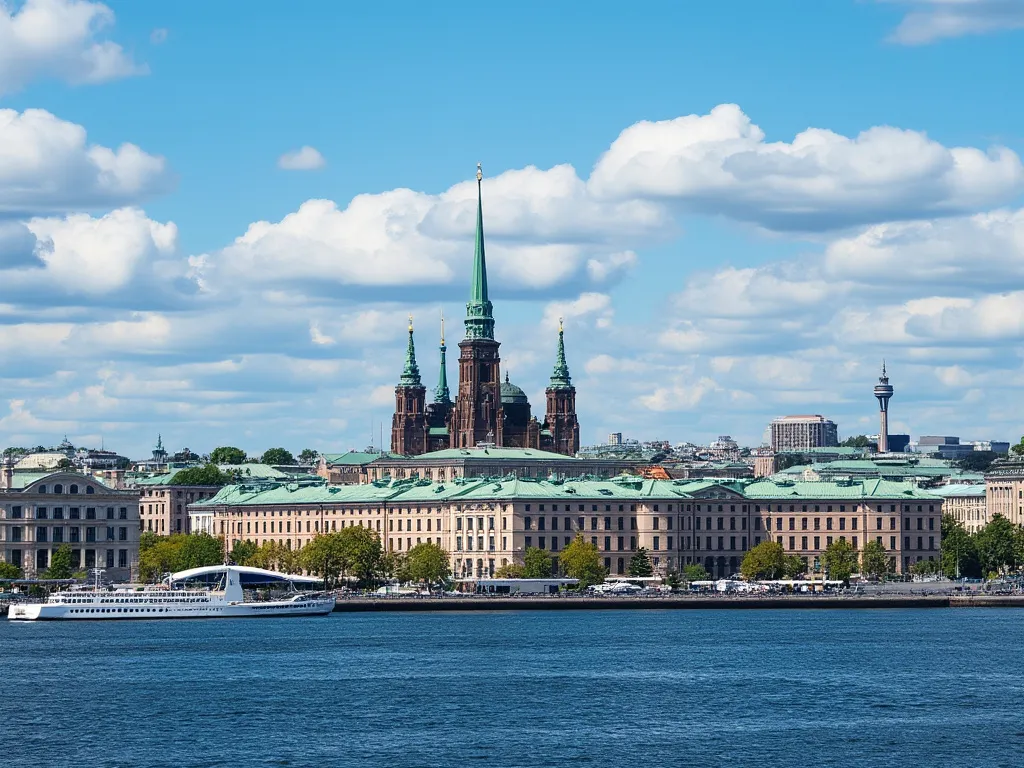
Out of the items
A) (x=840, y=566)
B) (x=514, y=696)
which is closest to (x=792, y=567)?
(x=840, y=566)

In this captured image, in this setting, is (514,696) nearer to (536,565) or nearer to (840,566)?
(536,565)

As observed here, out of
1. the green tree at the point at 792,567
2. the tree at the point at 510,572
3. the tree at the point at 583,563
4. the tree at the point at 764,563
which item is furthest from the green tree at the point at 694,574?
the tree at the point at 510,572

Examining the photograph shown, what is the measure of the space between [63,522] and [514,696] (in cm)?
8588

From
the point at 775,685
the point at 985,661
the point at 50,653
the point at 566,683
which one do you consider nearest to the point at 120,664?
the point at 50,653

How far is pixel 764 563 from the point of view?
197 metres

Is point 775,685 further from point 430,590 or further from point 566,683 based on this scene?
point 430,590

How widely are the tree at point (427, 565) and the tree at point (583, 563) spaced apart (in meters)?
9.23

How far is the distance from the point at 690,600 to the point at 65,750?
317 ft

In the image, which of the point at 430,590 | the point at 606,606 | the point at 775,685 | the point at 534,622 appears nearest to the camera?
the point at 775,685

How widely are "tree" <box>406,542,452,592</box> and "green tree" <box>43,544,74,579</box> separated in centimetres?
2740

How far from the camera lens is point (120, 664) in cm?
11188

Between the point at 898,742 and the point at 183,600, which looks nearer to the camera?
the point at 898,742

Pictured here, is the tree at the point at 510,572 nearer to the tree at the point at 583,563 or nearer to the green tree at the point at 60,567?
the tree at the point at 583,563

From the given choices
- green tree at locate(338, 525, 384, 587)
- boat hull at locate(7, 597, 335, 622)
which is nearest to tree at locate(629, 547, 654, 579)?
green tree at locate(338, 525, 384, 587)
